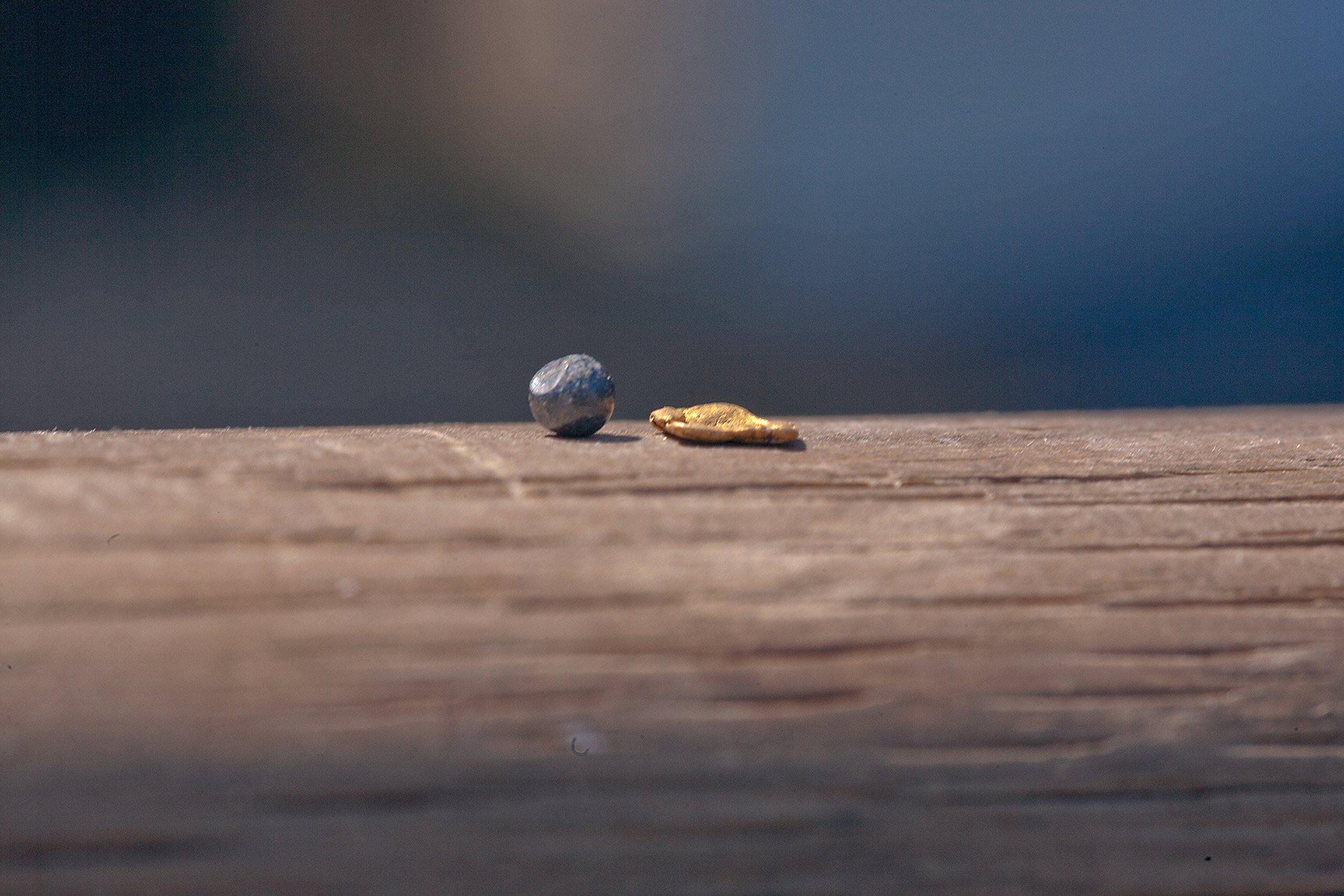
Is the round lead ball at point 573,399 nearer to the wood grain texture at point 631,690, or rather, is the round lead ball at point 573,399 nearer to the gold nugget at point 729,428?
the gold nugget at point 729,428

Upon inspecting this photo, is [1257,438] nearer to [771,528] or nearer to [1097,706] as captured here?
[1097,706]

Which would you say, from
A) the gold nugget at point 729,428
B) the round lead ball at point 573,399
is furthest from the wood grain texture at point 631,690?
the round lead ball at point 573,399

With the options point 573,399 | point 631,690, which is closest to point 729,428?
point 573,399

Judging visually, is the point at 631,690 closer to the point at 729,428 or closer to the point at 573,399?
the point at 729,428

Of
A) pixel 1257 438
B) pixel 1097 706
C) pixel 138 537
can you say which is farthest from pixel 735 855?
pixel 1257 438

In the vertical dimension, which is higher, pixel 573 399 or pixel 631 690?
pixel 573 399

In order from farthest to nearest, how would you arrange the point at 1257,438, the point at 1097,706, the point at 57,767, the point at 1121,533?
the point at 1257,438 < the point at 1121,533 < the point at 1097,706 < the point at 57,767

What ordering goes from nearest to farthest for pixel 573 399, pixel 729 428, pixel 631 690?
pixel 631 690 < pixel 729 428 < pixel 573 399
